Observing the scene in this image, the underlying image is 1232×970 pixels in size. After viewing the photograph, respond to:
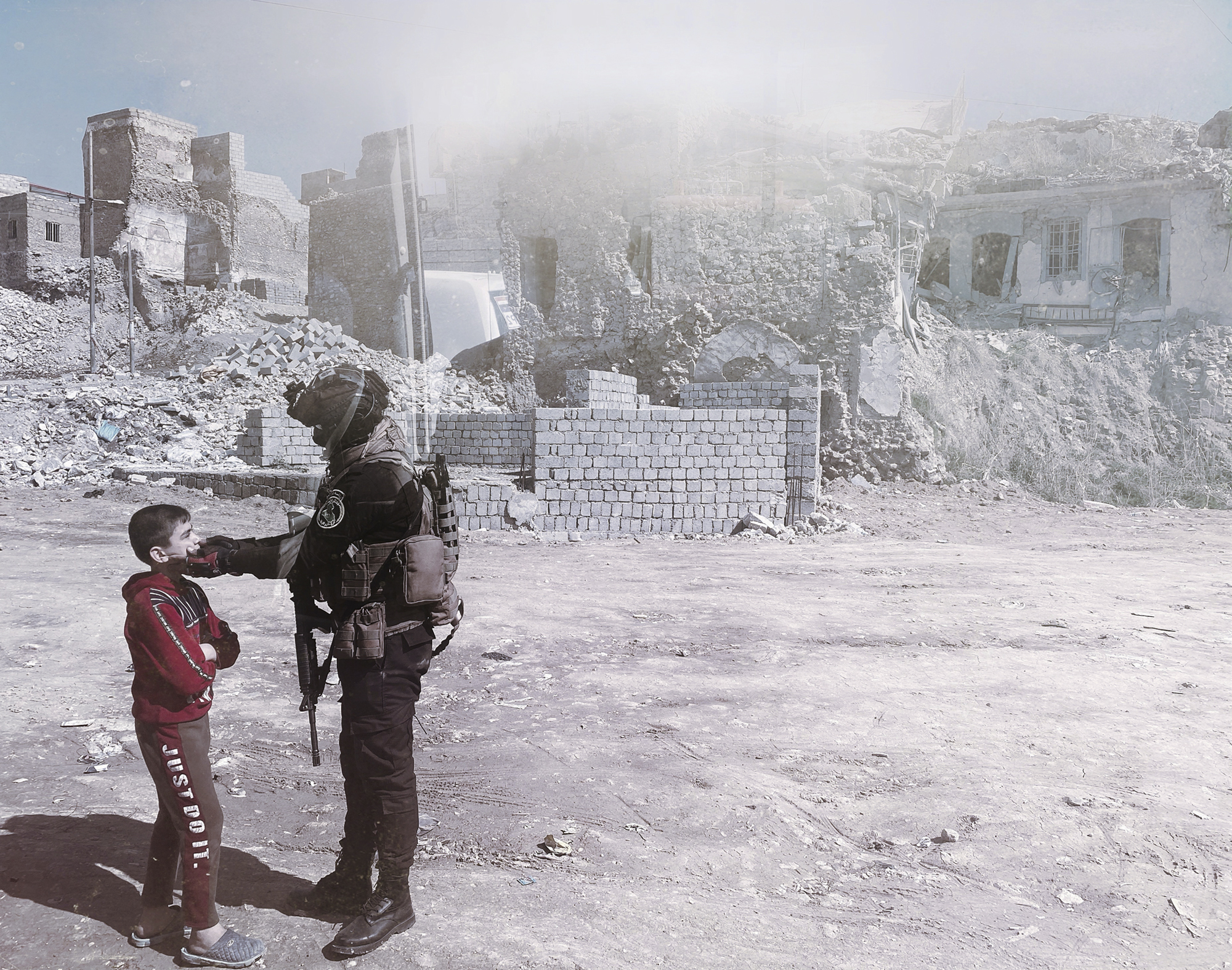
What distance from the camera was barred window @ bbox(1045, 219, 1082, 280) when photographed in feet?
61.7

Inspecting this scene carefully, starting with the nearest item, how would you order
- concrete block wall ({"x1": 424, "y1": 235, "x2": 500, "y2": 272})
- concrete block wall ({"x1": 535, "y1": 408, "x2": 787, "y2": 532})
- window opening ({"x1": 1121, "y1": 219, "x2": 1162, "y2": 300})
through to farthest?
concrete block wall ({"x1": 535, "y1": 408, "x2": 787, "y2": 532})
window opening ({"x1": 1121, "y1": 219, "x2": 1162, "y2": 300})
concrete block wall ({"x1": 424, "y1": 235, "x2": 500, "y2": 272})

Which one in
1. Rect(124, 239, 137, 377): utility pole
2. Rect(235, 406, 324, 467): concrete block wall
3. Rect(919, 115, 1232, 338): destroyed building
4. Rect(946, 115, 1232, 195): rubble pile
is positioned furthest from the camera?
Rect(124, 239, 137, 377): utility pole

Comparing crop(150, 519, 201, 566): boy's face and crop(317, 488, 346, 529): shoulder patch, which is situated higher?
crop(317, 488, 346, 529): shoulder patch

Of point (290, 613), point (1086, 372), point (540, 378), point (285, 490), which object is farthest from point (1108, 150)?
point (290, 613)

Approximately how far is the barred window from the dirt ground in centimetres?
1443

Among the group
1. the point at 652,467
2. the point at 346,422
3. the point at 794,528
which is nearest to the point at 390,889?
the point at 346,422

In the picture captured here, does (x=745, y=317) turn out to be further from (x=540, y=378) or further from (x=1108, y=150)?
(x=1108, y=150)

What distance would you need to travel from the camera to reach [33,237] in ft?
79.6

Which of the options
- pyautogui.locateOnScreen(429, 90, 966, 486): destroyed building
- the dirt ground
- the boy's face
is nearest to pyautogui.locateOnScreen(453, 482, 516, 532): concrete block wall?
the dirt ground

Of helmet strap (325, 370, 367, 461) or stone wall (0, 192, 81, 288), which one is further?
stone wall (0, 192, 81, 288)

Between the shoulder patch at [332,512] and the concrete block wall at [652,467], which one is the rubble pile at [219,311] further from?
the shoulder patch at [332,512]

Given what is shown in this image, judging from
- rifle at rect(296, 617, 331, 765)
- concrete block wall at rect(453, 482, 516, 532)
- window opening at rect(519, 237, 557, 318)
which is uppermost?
window opening at rect(519, 237, 557, 318)

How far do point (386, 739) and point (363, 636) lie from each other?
308 mm

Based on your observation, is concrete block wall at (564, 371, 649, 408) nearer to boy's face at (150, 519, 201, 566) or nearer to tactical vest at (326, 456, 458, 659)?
tactical vest at (326, 456, 458, 659)
